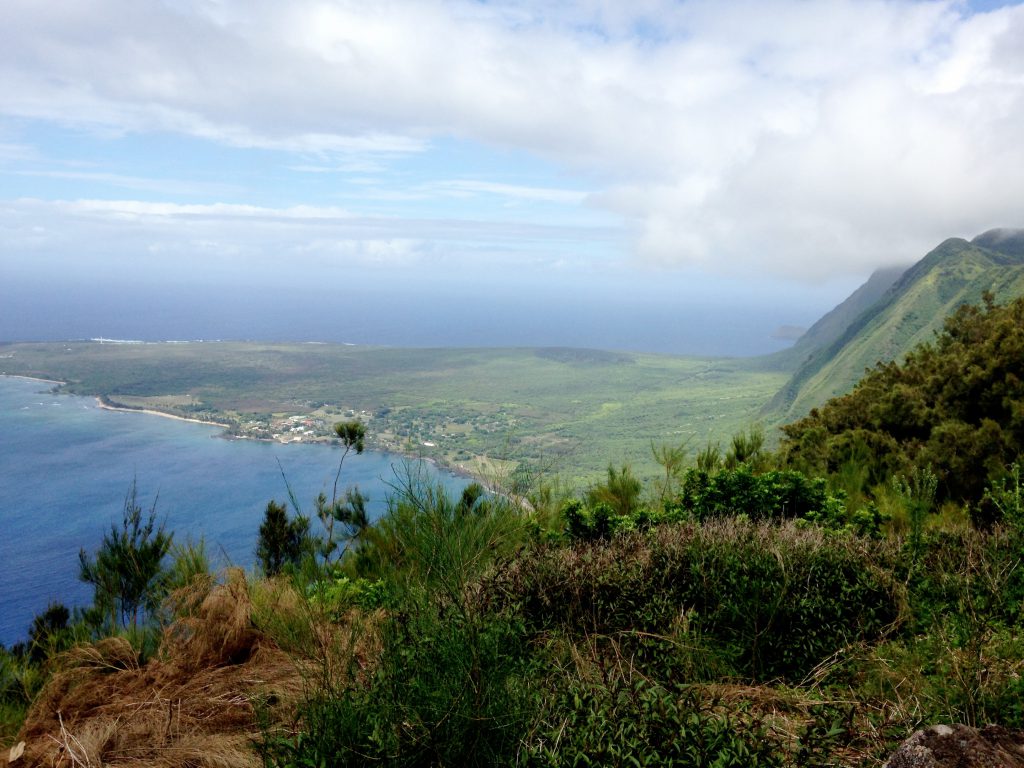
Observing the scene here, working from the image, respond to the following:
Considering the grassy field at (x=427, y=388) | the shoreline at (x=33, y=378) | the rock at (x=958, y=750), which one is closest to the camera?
the rock at (x=958, y=750)

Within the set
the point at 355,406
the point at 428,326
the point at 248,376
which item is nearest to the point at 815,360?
the point at 355,406

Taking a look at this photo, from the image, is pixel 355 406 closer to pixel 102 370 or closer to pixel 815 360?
pixel 102 370

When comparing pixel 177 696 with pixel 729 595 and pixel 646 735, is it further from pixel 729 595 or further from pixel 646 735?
pixel 729 595

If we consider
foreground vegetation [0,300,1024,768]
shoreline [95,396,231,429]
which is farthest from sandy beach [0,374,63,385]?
foreground vegetation [0,300,1024,768]

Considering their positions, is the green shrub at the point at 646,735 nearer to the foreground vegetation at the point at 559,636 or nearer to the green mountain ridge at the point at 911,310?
the foreground vegetation at the point at 559,636

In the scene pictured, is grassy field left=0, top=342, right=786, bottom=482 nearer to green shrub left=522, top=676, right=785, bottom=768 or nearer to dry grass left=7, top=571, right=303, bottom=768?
dry grass left=7, top=571, right=303, bottom=768

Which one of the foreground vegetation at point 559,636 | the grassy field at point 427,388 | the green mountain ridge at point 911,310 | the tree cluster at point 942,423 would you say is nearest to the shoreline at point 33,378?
the grassy field at point 427,388

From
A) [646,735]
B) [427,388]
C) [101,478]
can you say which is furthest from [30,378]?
[646,735]
